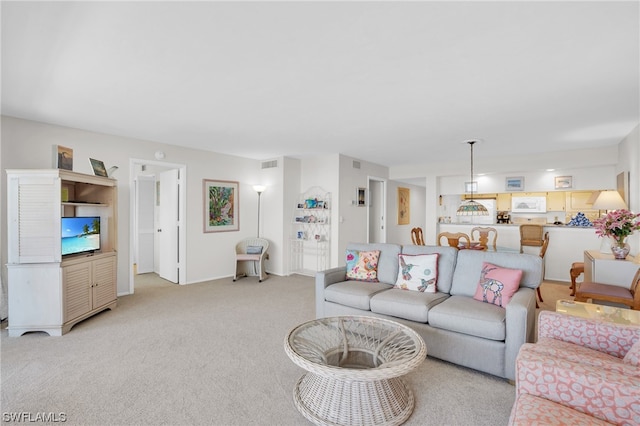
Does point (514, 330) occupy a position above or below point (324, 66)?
below

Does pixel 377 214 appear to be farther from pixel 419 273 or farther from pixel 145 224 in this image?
pixel 145 224

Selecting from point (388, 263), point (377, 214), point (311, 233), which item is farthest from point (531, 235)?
point (311, 233)

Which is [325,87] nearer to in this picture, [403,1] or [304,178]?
[403,1]

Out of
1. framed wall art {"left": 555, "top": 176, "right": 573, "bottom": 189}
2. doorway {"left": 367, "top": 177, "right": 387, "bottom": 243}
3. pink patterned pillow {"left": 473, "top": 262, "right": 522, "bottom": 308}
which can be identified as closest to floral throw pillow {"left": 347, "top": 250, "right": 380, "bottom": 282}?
pink patterned pillow {"left": 473, "top": 262, "right": 522, "bottom": 308}

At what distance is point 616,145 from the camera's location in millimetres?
5207

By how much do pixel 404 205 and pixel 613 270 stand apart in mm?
5545

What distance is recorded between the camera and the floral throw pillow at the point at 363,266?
354 centimetres

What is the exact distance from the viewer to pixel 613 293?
309 centimetres

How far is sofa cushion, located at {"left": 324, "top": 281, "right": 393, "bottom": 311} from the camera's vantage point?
309cm

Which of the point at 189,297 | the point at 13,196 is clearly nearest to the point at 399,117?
the point at 189,297

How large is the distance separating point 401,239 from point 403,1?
7594 millimetres

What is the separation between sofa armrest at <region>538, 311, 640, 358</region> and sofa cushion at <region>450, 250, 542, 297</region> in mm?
869

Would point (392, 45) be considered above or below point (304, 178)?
above

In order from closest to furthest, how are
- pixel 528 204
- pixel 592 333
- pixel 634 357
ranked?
pixel 634 357, pixel 592 333, pixel 528 204
